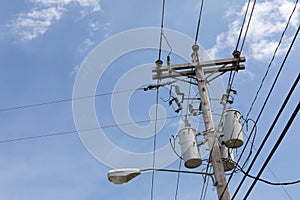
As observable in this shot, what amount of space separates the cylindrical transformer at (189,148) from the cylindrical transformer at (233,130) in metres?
0.49

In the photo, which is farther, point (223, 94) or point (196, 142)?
point (223, 94)

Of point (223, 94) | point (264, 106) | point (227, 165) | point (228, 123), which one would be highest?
point (223, 94)

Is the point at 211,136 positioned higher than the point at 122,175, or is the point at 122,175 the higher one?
the point at 211,136

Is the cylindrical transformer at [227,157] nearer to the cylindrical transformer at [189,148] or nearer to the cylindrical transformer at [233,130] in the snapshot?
the cylindrical transformer at [233,130]

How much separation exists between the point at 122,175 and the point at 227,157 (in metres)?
1.65

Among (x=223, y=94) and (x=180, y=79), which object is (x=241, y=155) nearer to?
(x=223, y=94)

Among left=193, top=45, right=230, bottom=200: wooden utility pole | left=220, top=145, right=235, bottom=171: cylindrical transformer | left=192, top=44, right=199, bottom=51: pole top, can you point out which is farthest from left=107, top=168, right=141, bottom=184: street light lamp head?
left=192, top=44, right=199, bottom=51: pole top

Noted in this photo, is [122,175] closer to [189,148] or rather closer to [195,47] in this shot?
[189,148]

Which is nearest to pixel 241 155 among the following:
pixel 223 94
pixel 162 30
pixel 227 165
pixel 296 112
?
pixel 227 165

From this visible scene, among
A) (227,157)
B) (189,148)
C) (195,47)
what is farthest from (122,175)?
(195,47)

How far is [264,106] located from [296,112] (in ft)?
4.11

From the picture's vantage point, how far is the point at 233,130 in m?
5.88

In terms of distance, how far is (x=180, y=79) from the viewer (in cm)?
684

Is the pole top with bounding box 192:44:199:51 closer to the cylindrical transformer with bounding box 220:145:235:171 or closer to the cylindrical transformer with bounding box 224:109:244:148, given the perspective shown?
the cylindrical transformer with bounding box 224:109:244:148
